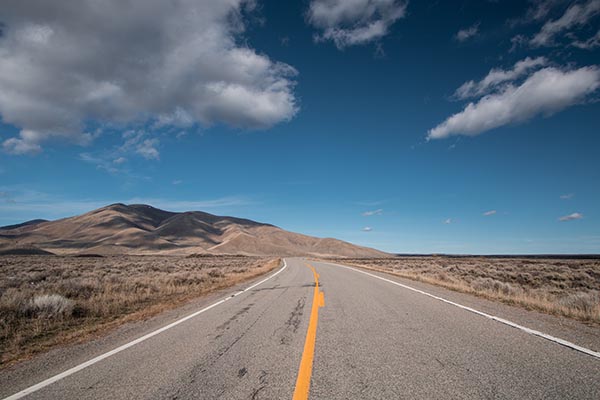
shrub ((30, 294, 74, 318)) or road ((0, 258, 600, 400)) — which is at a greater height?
road ((0, 258, 600, 400))

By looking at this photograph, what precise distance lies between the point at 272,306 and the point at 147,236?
142m

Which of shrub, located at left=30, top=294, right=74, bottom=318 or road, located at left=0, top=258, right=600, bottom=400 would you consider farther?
shrub, located at left=30, top=294, right=74, bottom=318

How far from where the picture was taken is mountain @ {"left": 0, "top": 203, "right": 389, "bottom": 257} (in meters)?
122

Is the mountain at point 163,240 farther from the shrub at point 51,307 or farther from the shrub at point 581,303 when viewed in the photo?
the shrub at point 581,303

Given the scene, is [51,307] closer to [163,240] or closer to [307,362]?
[307,362]

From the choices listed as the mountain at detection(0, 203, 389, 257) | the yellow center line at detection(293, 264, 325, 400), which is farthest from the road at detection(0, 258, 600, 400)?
the mountain at detection(0, 203, 389, 257)

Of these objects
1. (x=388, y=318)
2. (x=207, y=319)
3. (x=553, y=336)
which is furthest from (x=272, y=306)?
(x=553, y=336)

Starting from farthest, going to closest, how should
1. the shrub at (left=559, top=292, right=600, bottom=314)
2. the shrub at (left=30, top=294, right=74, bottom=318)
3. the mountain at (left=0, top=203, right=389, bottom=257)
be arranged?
the mountain at (left=0, top=203, right=389, bottom=257) < the shrub at (left=559, top=292, right=600, bottom=314) < the shrub at (left=30, top=294, right=74, bottom=318)

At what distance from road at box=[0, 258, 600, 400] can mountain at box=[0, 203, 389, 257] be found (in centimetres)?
11219

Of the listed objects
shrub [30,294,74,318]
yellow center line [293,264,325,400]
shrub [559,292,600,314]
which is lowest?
shrub [30,294,74,318]

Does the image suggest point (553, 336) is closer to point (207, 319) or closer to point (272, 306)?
point (272, 306)

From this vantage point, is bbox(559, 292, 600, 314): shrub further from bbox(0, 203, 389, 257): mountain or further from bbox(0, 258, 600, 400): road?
bbox(0, 203, 389, 257): mountain

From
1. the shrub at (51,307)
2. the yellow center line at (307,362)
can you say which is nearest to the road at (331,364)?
the yellow center line at (307,362)

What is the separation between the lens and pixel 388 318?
22.4 ft
